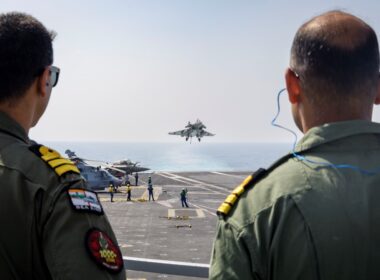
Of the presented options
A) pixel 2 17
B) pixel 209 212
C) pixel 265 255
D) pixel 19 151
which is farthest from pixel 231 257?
pixel 209 212

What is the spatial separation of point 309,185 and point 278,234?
0.24 meters

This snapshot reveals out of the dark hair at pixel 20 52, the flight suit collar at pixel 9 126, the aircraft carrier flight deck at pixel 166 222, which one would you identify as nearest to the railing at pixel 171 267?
the flight suit collar at pixel 9 126

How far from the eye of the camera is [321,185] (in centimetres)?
178

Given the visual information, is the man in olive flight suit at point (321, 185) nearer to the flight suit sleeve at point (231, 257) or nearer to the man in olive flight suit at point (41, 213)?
the flight suit sleeve at point (231, 257)

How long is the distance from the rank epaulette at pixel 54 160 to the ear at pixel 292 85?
1100 millimetres

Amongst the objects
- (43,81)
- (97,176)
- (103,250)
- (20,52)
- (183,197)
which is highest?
(20,52)

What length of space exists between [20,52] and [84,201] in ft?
2.85

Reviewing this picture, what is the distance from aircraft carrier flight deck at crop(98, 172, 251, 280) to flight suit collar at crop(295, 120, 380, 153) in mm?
13507

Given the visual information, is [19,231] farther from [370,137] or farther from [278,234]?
[370,137]

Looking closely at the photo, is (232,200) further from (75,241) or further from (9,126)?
(9,126)

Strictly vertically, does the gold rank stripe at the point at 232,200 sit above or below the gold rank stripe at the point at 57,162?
below

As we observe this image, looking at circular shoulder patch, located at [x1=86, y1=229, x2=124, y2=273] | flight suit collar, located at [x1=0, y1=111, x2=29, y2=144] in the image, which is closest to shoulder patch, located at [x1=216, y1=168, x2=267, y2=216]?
circular shoulder patch, located at [x1=86, y1=229, x2=124, y2=273]

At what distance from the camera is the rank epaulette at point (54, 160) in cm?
207

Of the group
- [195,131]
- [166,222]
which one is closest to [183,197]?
[166,222]
